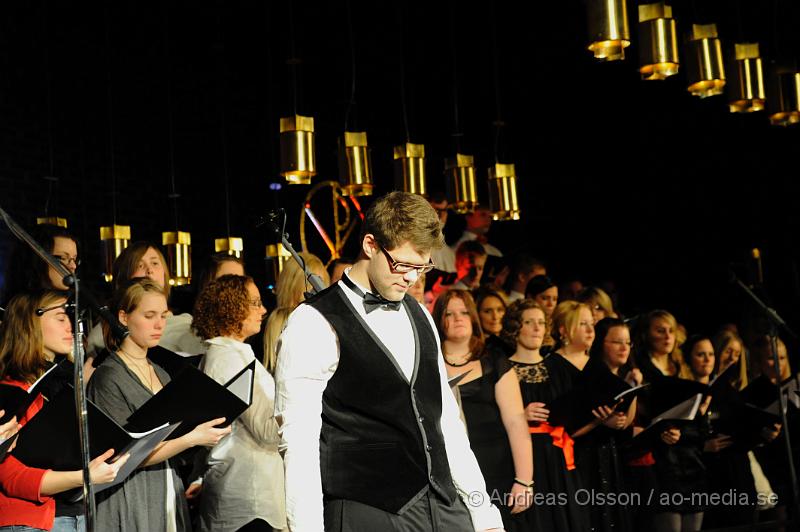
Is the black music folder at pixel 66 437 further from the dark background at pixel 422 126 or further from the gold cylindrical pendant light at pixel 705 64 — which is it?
the gold cylindrical pendant light at pixel 705 64

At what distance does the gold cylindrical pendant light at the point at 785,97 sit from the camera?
7047mm

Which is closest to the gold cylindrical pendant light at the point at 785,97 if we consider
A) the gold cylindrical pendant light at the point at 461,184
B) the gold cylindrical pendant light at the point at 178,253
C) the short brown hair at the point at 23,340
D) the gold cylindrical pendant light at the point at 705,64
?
the gold cylindrical pendant light at the point at 705,64

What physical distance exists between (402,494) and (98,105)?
578 cm

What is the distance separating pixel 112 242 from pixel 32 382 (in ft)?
11.2

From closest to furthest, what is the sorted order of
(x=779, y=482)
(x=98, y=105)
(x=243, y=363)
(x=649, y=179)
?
(x=243, y=363)
(x=779, y=482)
(x=98, y=105)
(x=649, y=179)

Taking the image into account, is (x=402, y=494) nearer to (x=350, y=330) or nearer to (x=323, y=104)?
(x=350, y=330)

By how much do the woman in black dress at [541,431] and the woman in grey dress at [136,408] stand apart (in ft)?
6.28

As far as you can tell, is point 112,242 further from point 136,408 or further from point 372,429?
point 372,429

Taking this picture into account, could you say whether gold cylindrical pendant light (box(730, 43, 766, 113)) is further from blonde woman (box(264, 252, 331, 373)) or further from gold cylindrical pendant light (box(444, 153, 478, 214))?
blonde woman (box(264, 252, 331, 373))

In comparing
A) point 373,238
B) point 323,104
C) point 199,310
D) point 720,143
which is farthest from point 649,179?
point 373,238

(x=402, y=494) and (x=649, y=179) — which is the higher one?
(x=649, y=179)

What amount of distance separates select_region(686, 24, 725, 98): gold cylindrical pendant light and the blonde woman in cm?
284

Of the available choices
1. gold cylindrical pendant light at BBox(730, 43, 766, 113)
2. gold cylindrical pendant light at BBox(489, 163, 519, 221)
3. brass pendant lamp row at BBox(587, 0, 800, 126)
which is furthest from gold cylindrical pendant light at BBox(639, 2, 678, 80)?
gold cylindrical pendant light at BBox(489, 163, 519, 221)

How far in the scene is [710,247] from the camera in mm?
9969
